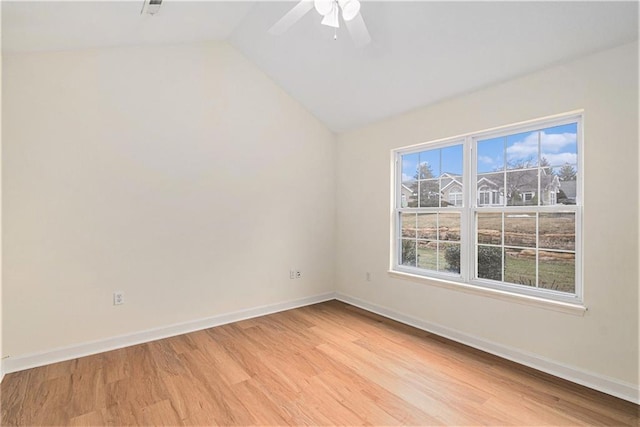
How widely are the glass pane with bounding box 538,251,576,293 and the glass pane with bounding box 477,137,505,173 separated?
862 mm

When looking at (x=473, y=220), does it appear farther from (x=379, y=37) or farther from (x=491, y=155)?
(x=379, y=37)

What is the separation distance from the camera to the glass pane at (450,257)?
10.5 ft

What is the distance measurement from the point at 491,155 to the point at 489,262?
3.32 ft

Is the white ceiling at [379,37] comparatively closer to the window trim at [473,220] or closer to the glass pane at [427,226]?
the window trim at [473,220]

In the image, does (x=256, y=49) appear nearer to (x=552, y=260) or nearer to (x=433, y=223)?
(x=433, y=223)

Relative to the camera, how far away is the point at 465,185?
122 inches

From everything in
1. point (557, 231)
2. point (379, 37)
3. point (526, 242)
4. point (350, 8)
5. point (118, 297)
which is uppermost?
point (379, 37)

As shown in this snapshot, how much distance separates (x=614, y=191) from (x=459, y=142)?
132 centimetres

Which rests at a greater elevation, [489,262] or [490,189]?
[490,189]

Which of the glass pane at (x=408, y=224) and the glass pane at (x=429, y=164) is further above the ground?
the glass pane at (x=429, y=164)

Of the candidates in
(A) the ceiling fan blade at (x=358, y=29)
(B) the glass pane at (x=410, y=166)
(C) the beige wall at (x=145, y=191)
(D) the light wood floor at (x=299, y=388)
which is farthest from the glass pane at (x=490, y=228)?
(C) the beige wall at (x=145, y=191)

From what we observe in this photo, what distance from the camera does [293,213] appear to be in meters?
4.09

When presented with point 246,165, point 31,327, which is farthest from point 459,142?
point 31,327

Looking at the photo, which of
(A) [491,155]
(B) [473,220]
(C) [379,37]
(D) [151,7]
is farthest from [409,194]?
(D) [151,7]
